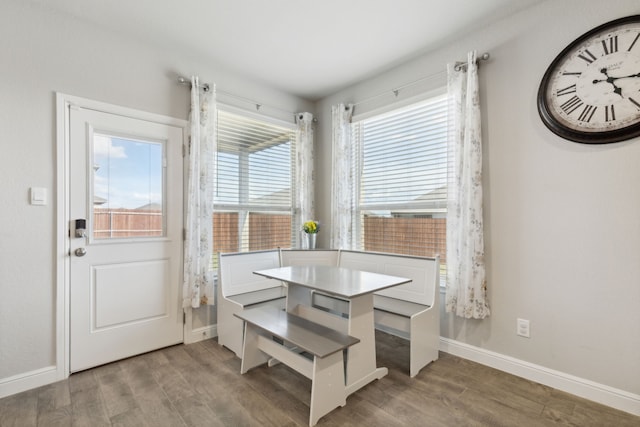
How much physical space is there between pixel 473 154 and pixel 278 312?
6.53 ft

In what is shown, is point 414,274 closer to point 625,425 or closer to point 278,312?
point 278,312

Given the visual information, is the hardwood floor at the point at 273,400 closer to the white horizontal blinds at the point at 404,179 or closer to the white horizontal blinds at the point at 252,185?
the white horizontal blinds at the point at 404,179

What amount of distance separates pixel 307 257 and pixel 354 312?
132 cm

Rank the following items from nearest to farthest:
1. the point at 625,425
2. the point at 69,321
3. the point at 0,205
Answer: the point at 625,425
the point at 0,205
the point at 69,321

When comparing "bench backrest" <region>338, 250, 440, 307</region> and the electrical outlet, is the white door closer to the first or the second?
"bench backrest" <region>338, 250, 440, 307</region>

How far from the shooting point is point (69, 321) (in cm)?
228

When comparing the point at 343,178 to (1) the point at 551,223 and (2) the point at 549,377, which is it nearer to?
(1) the point at 551,223

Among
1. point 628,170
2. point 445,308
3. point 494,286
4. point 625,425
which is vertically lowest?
point 625,425

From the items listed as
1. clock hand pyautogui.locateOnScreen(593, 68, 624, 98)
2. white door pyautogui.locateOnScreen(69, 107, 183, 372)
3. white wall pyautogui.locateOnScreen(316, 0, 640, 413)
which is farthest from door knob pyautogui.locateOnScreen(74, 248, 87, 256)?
clock hand pyautogui.locateOnScreen(593, 68, 624, 98)

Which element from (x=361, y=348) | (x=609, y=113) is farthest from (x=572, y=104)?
(x=361, y=348)

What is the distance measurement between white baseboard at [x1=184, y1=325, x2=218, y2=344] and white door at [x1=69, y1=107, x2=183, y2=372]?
10 centimetres

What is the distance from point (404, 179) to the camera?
10.0 feet

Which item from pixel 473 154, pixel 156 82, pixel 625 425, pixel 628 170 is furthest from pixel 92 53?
pixel 625 425

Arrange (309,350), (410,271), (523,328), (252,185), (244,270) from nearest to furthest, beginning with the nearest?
(309,350), (523,328), (410,271), (244,270), (252,185)
